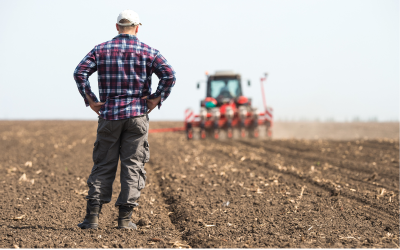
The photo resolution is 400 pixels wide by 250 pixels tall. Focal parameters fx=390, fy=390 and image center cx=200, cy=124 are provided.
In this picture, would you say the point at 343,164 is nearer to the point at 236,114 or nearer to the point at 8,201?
the point at 8,201

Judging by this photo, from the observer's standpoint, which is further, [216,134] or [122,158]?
[216,134]

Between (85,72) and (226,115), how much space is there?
12519 mm

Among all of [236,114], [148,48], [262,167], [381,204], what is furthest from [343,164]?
[236,114]

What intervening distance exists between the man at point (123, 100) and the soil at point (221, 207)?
18.2 inches

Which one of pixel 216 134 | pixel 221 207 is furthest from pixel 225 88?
pixel 221 207

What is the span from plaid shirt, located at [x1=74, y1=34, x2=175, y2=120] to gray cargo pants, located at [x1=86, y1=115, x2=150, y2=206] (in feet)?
0.48

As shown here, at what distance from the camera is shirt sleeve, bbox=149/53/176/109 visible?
3613mm

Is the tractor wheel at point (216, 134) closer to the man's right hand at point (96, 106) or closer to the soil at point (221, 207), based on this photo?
the soil at point (221, 207)

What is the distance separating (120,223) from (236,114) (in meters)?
13.1

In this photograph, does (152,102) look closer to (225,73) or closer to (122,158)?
(122,158)

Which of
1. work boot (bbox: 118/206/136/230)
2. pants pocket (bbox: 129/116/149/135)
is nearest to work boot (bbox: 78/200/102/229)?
work boot (bbox: 118/206/136/230)

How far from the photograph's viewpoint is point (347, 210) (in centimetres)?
468

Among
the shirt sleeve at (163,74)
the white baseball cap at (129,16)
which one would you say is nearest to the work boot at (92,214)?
the shirt sleeve at (163,74)

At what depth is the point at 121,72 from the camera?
3561 millimetres
